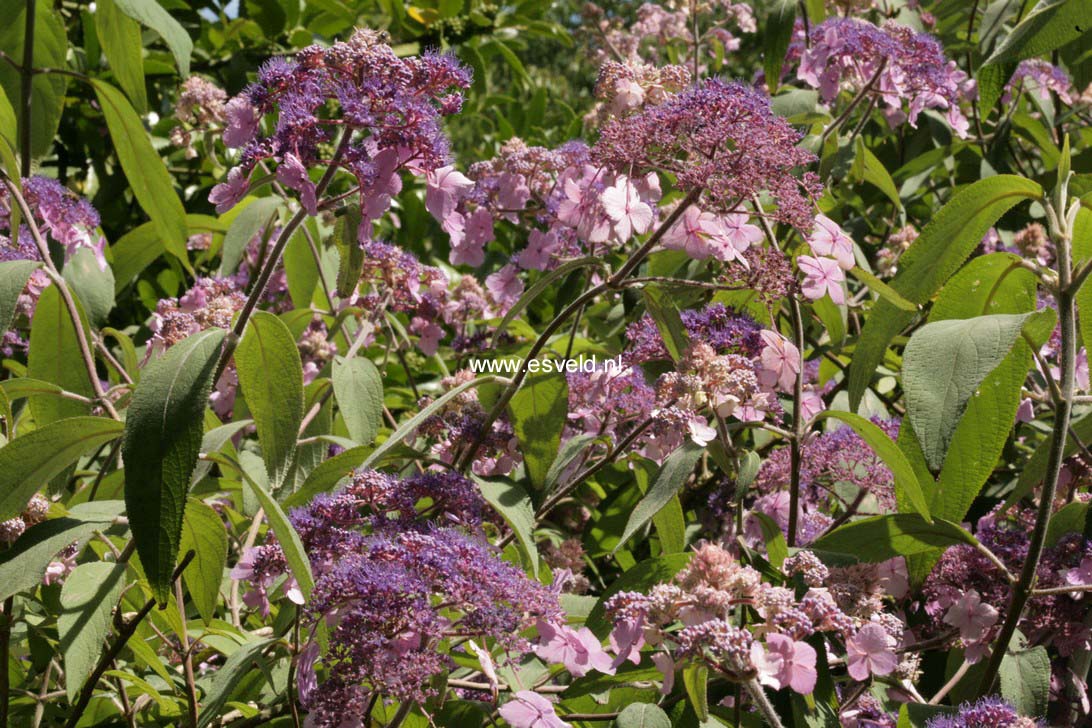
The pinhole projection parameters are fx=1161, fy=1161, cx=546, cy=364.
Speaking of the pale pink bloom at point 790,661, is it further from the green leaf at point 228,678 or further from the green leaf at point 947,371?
the green leaf at point 228,678

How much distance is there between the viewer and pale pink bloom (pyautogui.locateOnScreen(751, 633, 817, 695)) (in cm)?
132

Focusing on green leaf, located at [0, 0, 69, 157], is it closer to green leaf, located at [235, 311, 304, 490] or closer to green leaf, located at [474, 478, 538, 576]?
green leaf, located at [235, 311, 304, 490]

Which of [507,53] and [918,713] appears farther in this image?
[507,53]

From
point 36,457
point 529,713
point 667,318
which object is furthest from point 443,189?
point 529,713

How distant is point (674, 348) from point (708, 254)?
16 centimetres

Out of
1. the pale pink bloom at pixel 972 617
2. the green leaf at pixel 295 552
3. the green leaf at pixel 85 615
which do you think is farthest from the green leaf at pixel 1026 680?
the green leaf at pixel 85 615

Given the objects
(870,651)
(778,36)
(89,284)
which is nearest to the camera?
(870,651)

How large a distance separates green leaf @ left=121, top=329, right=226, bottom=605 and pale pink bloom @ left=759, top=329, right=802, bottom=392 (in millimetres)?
909

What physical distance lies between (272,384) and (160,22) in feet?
2.93

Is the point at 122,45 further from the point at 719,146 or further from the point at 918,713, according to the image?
the point at 918,713

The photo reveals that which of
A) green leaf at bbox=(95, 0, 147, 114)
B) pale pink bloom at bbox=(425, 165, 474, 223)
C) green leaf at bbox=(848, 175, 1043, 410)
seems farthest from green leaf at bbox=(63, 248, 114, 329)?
green leaf at bbox=(848, 175, 1043, 410)

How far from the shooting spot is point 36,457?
156 cm

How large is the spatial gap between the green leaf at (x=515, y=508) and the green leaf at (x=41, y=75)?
1365 mm

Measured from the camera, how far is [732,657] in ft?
4.07
